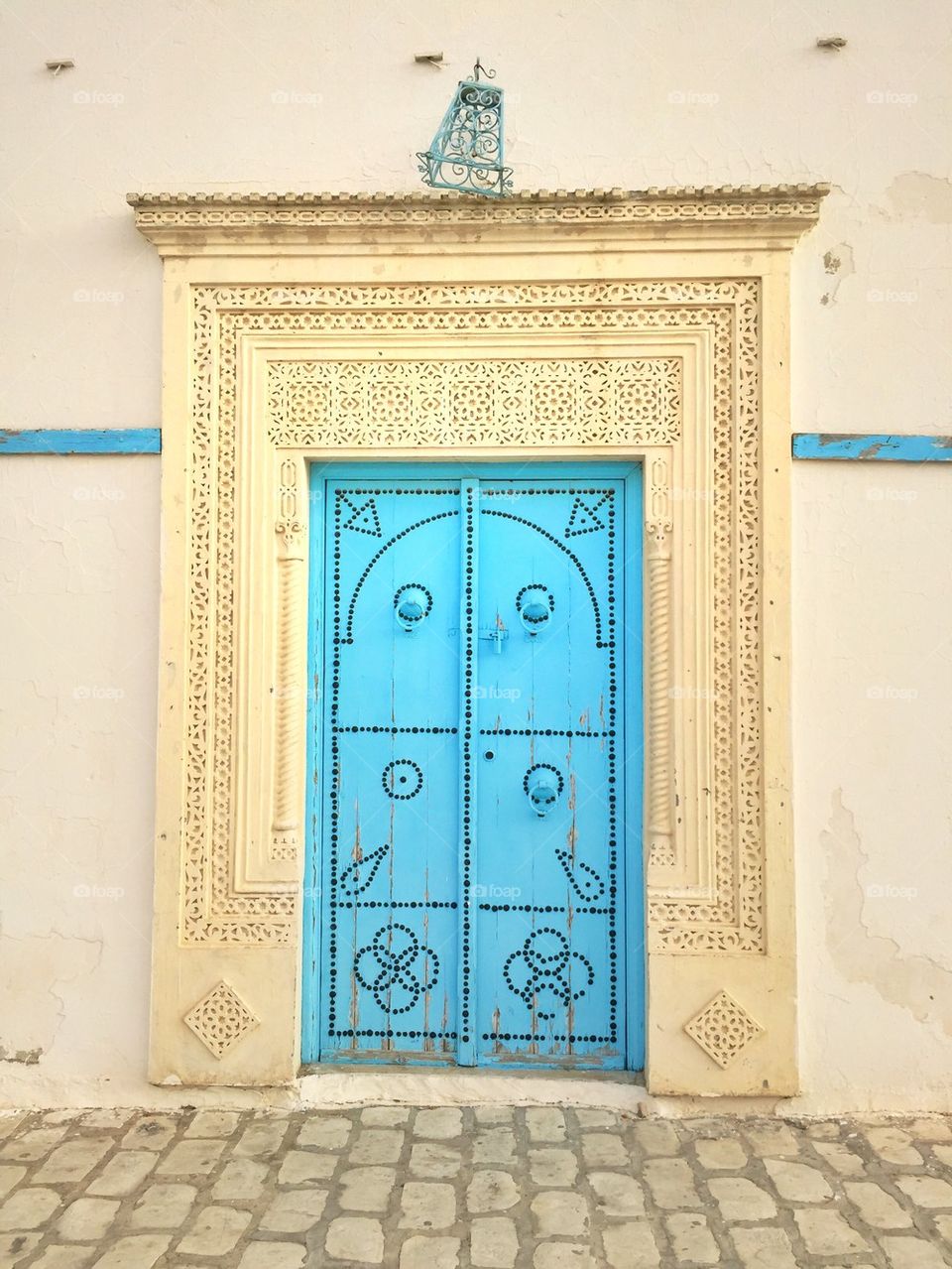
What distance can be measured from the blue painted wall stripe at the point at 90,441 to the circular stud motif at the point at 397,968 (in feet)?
5.76

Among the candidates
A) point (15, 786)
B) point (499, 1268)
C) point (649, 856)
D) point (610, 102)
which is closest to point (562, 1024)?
point (649, 856)

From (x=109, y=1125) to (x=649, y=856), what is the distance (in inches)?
71.9

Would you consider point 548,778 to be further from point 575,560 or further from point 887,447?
point 887,447

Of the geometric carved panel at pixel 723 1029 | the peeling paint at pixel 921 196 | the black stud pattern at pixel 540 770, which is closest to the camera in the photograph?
the geometric carved panel at pixel 723 1029

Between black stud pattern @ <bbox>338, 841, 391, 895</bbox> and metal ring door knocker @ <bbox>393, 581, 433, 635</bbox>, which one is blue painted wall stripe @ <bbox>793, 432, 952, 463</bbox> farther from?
black stud pattern @ <bbox>338, 841, 391, 895</bbox>

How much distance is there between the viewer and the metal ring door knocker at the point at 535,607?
3.05m

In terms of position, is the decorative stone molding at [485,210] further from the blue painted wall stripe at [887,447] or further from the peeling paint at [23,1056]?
the peeling paint at [23,1056]

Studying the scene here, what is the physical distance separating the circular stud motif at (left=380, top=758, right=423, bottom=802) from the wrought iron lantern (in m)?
1.81

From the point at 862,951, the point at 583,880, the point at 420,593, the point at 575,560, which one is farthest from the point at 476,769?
the point at 862,951

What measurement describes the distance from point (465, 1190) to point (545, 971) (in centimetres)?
74

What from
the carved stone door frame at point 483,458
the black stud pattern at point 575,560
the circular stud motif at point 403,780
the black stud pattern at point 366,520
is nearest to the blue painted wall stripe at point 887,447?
the carved stone door frame at point 483,458

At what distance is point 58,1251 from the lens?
218 cm

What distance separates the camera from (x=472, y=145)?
2.91 metres

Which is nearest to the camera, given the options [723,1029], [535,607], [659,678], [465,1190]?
[465,1190]
